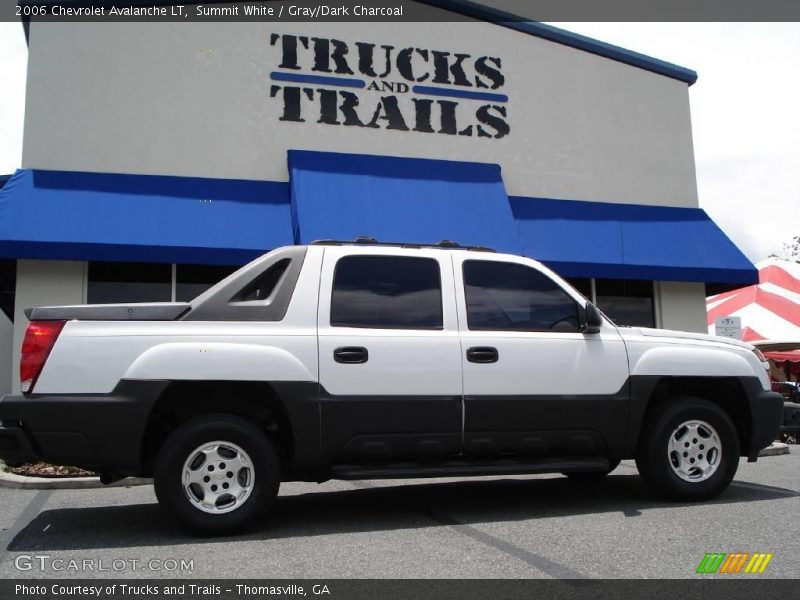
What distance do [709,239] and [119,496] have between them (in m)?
11.4

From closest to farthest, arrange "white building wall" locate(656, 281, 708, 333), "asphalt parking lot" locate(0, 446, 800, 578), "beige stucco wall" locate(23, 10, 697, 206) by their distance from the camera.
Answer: "asphalt parking lot" locate(0, 446, 800, 578) → "beige stucco wall" locate(23, 10, 697, 206) → "white building wall" locate(656, 281, 708, 333)

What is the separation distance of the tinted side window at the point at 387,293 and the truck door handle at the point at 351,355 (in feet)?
0.63

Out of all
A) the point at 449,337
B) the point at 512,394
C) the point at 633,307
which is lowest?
the point at 512,394

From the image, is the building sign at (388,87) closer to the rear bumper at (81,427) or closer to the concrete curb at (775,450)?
the concrete curb at (775,450)

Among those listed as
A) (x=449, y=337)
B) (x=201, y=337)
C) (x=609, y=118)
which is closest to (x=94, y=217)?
(x=201, y=337)

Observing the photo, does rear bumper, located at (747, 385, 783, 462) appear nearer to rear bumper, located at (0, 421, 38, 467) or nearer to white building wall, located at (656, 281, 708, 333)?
rear bumper, located at (0, 421, 38, 467)

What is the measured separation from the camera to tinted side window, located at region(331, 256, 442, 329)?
5211 millimetres

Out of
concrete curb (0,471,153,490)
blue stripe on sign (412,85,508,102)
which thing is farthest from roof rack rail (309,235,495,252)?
blue stripe on sign (412,85,508,102)

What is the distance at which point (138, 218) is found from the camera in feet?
35.1

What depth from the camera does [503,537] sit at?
4.76 m

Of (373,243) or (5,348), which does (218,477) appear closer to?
(373,243)

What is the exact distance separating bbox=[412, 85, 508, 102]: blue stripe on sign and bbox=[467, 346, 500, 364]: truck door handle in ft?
30.2

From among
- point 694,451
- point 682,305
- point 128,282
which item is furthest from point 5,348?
point 694,451
